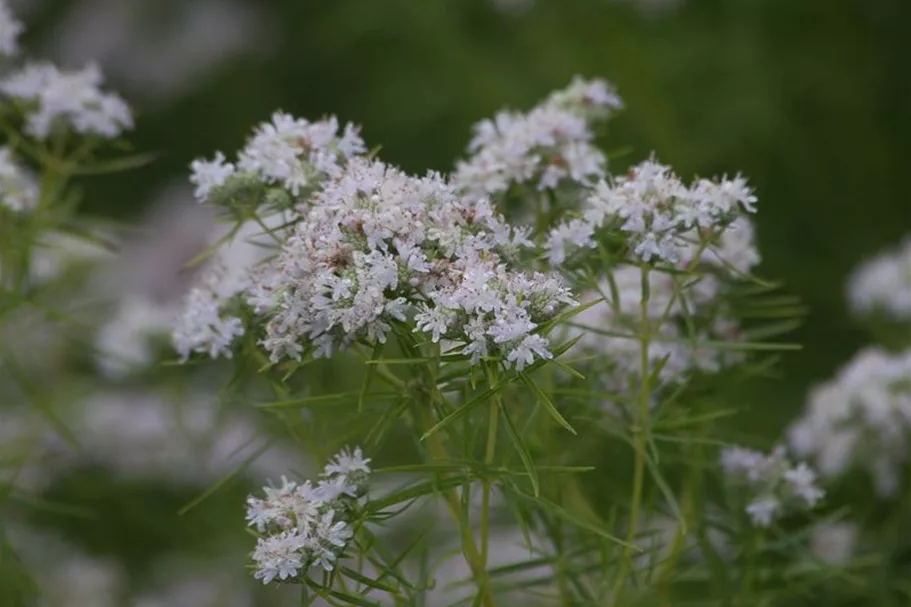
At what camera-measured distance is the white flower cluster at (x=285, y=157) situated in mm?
710

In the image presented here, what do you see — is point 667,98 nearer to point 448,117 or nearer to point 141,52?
point 448,117

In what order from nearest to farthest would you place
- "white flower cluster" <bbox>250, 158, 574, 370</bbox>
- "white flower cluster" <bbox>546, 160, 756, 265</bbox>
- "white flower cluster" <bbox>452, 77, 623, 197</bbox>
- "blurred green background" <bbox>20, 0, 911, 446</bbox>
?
"white flower cluster" <bbox>250, 158, 574, 370</bbox> → "white flower cluster" <bbox>546, 160, 756, 265</bbox> → "white flower cluster" <bbox>452, 77, 623, 197</bbox> → "blurred green background" <bbox>20, 0, 911, 446</bbox>

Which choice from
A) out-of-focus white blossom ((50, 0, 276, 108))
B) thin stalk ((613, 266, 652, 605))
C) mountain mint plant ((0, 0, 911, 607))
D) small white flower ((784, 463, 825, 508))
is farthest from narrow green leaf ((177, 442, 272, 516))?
out-of-focus white blossom ((50, 0, 276, 108))

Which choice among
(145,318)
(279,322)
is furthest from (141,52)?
(279,322)

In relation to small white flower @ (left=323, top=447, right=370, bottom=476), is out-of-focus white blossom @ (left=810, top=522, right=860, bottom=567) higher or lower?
higher

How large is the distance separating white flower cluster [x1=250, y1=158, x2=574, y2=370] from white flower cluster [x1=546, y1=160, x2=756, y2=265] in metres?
0.07

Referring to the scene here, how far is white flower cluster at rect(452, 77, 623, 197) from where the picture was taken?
2.64 ft

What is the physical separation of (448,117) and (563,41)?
273mm

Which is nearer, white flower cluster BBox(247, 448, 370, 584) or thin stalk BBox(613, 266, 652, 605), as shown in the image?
white flower cluster BBox(247, 448, 370, 584)

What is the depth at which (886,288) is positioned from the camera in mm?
1246

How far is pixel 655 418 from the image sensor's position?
0.77 m

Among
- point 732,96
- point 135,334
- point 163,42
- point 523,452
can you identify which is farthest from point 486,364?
point 163,42

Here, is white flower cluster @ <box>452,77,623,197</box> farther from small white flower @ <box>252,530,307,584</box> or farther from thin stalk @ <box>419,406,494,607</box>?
small white flower @ <box>252,530,307,584</box>

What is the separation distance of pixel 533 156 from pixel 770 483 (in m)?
0.25
